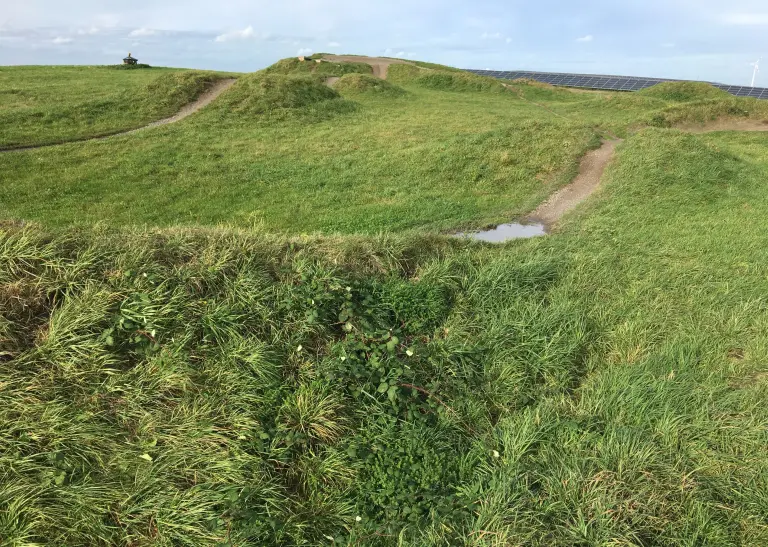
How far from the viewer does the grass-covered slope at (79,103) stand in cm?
1389

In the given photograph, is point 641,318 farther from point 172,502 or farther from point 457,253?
point 172,502

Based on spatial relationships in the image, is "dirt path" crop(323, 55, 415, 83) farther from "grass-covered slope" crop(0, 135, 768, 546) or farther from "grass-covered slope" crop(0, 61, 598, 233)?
"grass-covered slope" crop(0, 135, 768, 546)

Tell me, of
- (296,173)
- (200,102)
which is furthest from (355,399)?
(200,102)

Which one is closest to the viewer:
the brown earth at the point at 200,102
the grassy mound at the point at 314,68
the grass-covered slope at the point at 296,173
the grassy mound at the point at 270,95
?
the grass-covered slope at the point at 296,173

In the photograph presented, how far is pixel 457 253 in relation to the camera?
639 centimetres

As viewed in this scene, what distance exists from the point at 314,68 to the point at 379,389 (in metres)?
32.3

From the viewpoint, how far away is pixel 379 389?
12.7ft

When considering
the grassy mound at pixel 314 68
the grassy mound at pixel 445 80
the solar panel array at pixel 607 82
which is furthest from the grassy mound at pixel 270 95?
the solar panel array at pixel 607 82

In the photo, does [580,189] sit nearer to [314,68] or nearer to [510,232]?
[510,232]

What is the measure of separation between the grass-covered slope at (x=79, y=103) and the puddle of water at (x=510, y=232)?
12866 mm

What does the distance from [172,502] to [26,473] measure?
3.07ft

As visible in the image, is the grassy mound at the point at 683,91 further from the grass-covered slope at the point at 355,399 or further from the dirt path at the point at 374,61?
the grass-covered slope at the point at 355,399

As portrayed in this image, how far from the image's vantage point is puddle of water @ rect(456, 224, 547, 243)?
834cm

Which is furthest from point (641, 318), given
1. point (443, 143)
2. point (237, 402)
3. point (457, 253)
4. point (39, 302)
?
point (443, 143)
